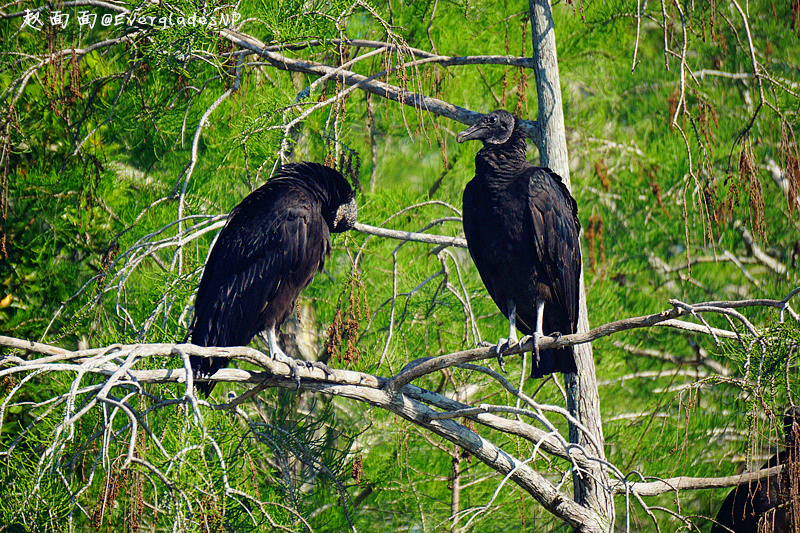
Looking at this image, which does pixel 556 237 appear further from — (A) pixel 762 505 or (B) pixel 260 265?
(A) pixel 762 505

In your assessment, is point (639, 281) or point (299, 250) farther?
point (639, 281)

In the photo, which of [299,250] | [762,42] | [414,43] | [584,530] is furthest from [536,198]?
[762,42]

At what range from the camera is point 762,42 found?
5254mm

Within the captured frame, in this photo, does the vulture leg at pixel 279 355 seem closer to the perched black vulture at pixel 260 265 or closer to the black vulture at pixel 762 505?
the perched black vulture at pixel 260 265

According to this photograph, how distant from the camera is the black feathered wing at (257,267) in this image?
8.39ft

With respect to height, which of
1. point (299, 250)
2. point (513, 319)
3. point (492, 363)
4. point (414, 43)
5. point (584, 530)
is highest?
point (414, 43)

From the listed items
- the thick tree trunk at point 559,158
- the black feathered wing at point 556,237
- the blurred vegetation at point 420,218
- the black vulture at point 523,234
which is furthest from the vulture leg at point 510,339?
the blurred vegetation at point 420,218

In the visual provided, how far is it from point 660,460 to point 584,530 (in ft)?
5.09

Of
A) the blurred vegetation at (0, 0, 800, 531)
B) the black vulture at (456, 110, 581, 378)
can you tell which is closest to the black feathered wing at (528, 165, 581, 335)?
the black vulture at (456, 110, 581, 378)

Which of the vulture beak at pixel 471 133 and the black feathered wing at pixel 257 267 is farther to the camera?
the vulture beak at pixel 471 133

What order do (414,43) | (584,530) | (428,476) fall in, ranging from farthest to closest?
(414,43) < (428,476) < (584,530)

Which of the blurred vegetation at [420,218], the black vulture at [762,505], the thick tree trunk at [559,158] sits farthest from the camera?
the blurred vegetation at [420,218]

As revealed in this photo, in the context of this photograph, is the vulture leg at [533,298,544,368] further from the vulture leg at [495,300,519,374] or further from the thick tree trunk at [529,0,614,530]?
the thick tree trunk at [529,0,614,530]

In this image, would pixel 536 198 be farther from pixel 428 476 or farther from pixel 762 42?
pixel 762 42
